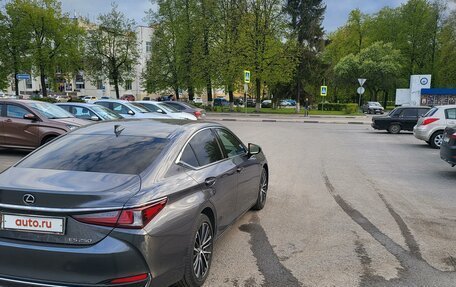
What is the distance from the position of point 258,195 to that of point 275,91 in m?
48.8

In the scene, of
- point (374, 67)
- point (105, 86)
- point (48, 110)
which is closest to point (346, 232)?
point (48, 110)

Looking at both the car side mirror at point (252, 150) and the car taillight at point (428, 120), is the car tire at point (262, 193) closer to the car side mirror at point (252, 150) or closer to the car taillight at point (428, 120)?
the car side mirror at point (252, 150)

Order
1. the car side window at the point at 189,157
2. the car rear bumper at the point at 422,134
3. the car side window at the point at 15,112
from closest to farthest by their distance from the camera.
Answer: the car side window at the point at 189,157 < the car side window at the point at 15,112 < the car rear bumper at the point at 422,134

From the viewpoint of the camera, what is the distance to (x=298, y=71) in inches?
1781

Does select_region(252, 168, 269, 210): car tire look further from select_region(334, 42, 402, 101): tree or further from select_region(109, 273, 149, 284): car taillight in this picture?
select_region(334, 42, 402, 101): tree

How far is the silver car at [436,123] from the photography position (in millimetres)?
14625

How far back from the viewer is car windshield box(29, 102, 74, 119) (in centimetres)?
1124

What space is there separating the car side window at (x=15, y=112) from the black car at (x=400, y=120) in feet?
57.2

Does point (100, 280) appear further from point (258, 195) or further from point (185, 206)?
point (258, 195)

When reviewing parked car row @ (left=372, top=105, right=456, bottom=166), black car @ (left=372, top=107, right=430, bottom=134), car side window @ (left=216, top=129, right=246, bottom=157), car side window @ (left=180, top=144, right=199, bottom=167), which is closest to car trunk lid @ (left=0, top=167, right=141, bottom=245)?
car side window @ (left=180, top=144, right=199, bottom=167)

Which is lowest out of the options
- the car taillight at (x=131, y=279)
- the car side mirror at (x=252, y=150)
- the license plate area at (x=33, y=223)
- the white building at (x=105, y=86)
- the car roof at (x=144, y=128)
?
the car taillight at (x=131, y=279)

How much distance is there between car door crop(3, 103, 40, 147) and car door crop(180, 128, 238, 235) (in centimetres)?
807

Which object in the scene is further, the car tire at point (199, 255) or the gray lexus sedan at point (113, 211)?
the car tire at point (199, 255)

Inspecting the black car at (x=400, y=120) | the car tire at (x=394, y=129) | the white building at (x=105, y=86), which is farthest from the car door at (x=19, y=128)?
the white building at (x=105, y=86)
